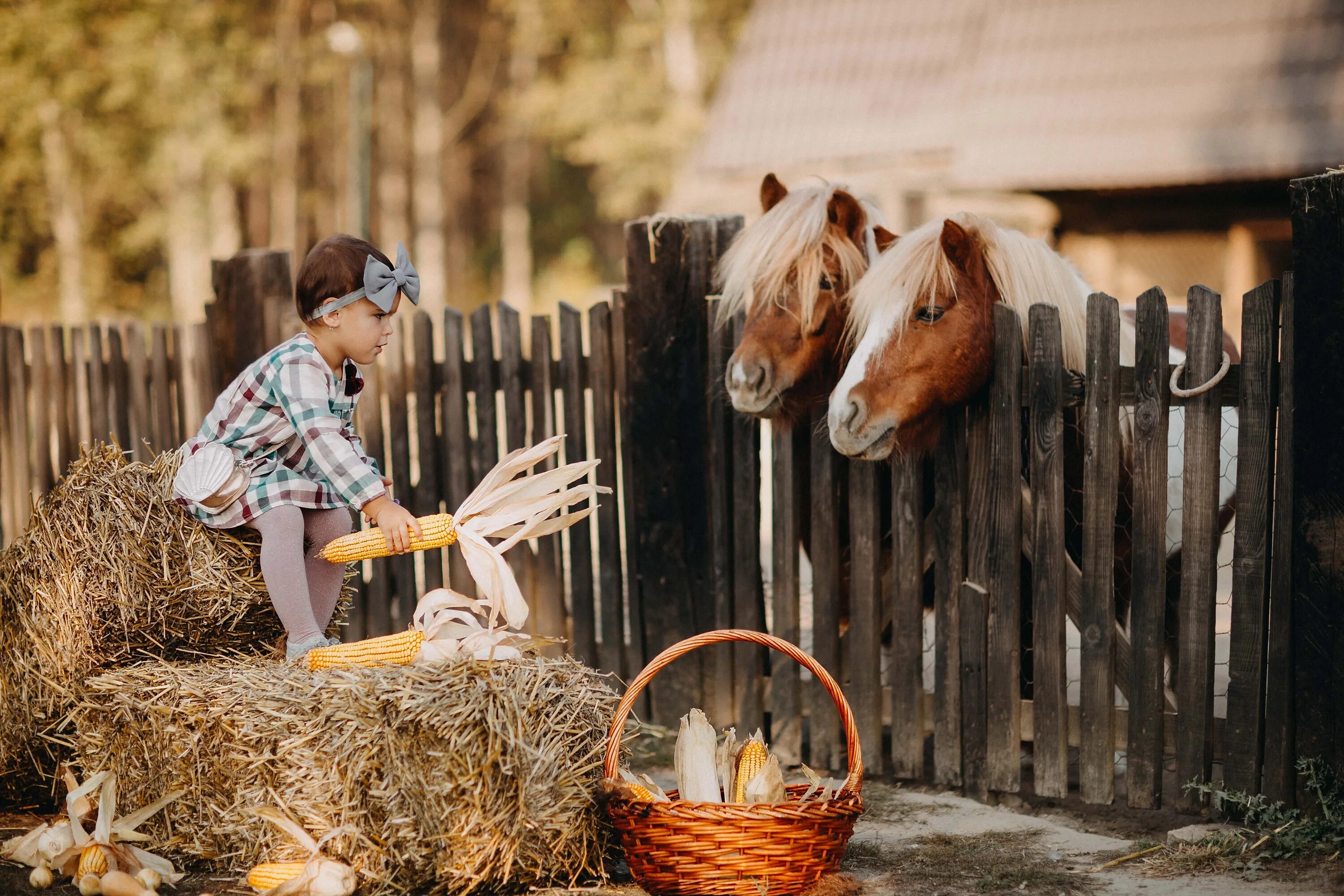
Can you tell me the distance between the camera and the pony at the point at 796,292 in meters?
3.81

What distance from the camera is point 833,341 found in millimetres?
3973

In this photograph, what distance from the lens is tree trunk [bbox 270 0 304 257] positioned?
84.3ft

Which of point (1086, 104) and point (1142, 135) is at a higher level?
point (1086, 104)

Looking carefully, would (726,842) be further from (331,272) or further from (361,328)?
(331,272)

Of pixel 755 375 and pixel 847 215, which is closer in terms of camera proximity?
pixel 755 375

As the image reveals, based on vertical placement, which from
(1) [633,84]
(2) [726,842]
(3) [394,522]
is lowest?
(2) [726,842]

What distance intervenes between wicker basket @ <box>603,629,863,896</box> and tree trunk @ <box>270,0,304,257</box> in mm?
24232

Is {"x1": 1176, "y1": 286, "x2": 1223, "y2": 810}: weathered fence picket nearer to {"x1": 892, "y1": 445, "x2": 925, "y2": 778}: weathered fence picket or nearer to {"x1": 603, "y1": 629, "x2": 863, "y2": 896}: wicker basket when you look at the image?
{"x1": 892, "y1": 445, "x2": 925, "y2": 778}: weathered fence picket

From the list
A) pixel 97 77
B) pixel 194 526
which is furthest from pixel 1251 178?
pixel 97 77

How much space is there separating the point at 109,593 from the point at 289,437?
68cm

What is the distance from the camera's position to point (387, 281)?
332cm

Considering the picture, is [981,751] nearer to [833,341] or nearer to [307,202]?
[833,341]

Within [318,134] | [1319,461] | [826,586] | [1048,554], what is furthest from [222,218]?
[1319,461]

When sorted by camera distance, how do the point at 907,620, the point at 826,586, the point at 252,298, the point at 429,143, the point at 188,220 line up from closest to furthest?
the point at 907,620
the point at 826,586
the point at 252,298
the point at 188,220
the point at 429,143
